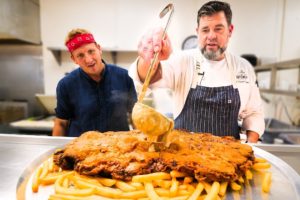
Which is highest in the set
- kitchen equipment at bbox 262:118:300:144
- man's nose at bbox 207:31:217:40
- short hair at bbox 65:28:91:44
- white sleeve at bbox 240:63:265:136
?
man's nose at bbox 207:31:217:40

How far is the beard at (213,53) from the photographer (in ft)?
4.84

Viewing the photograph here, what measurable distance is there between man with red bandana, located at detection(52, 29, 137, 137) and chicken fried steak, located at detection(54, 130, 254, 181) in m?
0.37

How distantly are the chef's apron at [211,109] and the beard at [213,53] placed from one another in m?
0.18

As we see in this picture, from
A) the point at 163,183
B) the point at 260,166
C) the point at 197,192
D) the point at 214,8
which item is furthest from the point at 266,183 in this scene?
the point at 214,8

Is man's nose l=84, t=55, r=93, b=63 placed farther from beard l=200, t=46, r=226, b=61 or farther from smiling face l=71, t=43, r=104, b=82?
beard l=200, t=46, r=226, b=61

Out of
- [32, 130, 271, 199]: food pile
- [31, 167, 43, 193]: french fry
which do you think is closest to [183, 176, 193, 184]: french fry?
[32, 130, 271, 199]: food pile

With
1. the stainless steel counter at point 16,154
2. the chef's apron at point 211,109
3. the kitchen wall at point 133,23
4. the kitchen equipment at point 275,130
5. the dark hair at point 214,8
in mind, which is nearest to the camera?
the stainless steel counter at point 16,154

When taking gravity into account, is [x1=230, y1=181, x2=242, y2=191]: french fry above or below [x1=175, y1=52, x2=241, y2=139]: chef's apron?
below

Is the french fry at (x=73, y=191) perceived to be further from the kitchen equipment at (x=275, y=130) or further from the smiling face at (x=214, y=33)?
the kitchen equipment at (x=275, y=130)

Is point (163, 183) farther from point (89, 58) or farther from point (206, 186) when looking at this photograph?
point (89, 58)

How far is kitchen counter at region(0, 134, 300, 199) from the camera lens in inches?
34.2

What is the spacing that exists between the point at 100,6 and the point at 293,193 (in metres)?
1.49

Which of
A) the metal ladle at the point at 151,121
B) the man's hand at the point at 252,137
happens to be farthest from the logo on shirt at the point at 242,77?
the metal ladle at the point at 151,121

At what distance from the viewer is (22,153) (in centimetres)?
118
